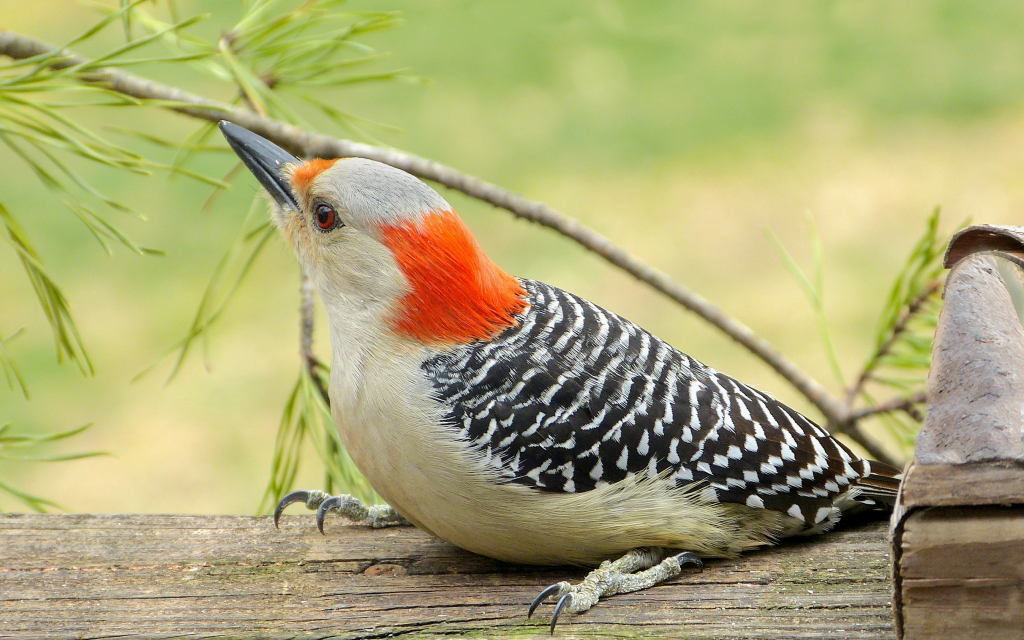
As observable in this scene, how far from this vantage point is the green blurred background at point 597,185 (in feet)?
18.2

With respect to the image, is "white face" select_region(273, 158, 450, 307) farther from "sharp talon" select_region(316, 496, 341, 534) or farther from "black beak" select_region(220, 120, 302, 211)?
"sharp talon" select_region(316, 496, 341, 534)

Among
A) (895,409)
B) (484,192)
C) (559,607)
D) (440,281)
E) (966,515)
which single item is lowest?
(559,607)

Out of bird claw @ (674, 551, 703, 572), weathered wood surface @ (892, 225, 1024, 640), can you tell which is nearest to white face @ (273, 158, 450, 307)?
bird claw @ (674, 551, 703, 572)

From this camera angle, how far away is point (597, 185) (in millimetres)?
6789

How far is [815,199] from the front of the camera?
654 centimetres

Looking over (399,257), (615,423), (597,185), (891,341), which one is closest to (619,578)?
(615,423)

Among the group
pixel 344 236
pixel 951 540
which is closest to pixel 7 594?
pixel 344 236

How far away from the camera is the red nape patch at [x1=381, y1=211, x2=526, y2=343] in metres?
1.90

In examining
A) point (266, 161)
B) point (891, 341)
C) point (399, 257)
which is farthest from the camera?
point (891, 341)

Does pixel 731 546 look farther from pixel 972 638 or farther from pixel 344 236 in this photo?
pixel 344 236

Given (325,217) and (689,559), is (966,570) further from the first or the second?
(325,217)

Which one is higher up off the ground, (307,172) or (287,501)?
(307,172)

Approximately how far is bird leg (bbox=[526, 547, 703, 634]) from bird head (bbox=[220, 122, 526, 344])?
1.71ft

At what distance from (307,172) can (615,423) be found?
0.86 meters
